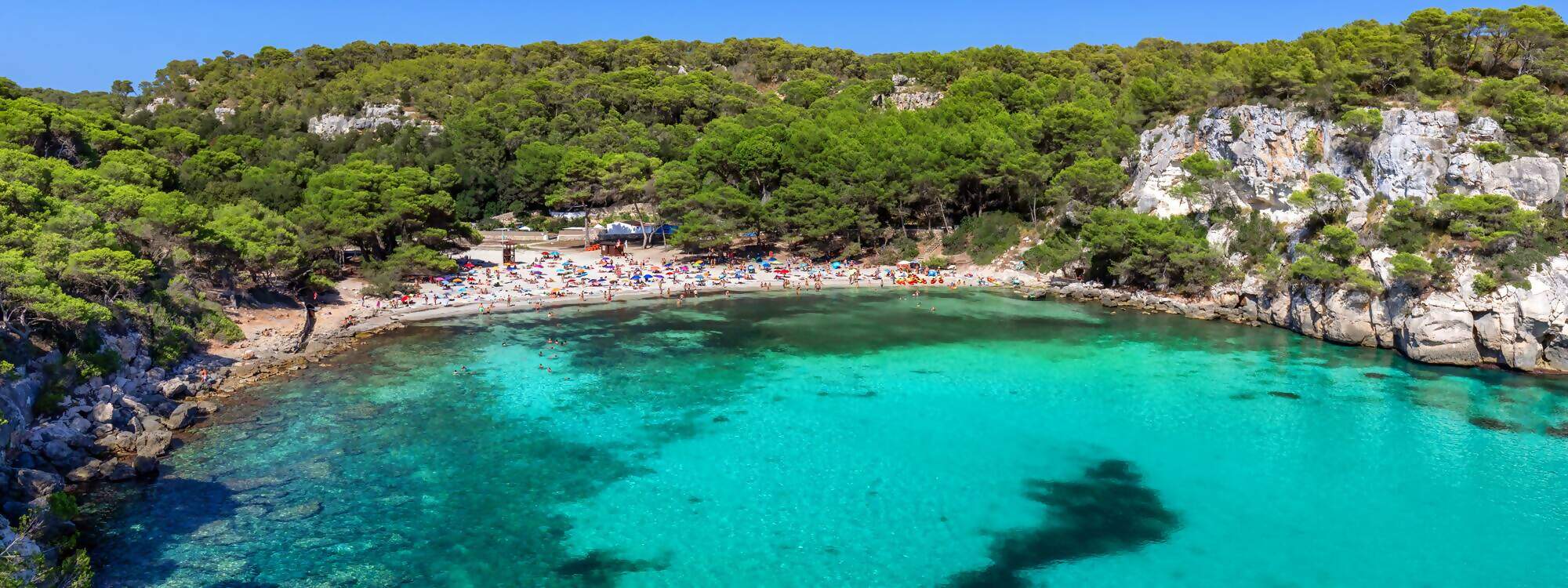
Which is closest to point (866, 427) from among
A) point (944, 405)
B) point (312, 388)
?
point (944, 405)

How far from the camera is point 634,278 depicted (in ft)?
157

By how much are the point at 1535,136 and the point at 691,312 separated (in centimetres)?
3526

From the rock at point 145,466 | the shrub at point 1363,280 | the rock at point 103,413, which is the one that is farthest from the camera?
the shrub at point 1363,280

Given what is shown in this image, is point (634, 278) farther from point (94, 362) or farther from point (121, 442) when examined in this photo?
point (121, 442)

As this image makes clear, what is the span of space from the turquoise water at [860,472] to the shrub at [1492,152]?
9.02 meters

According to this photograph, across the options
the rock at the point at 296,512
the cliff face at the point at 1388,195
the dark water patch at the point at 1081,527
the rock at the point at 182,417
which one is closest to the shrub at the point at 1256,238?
the cliff face at the point at 1388,195

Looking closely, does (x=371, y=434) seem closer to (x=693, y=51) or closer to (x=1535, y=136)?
(x=1535, y=136)

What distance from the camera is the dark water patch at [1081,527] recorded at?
1712cm

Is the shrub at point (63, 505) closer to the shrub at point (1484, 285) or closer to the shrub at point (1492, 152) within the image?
the shrub at point (1484, 285)

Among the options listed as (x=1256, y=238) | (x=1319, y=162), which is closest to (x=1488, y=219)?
(x=1319, y=162)

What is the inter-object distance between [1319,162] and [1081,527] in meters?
30.0

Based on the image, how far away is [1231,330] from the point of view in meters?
37.9

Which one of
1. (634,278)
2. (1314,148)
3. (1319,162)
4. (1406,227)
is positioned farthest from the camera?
(634,278)

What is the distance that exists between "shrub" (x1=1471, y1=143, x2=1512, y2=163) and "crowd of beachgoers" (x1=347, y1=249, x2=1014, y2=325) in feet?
68.5
